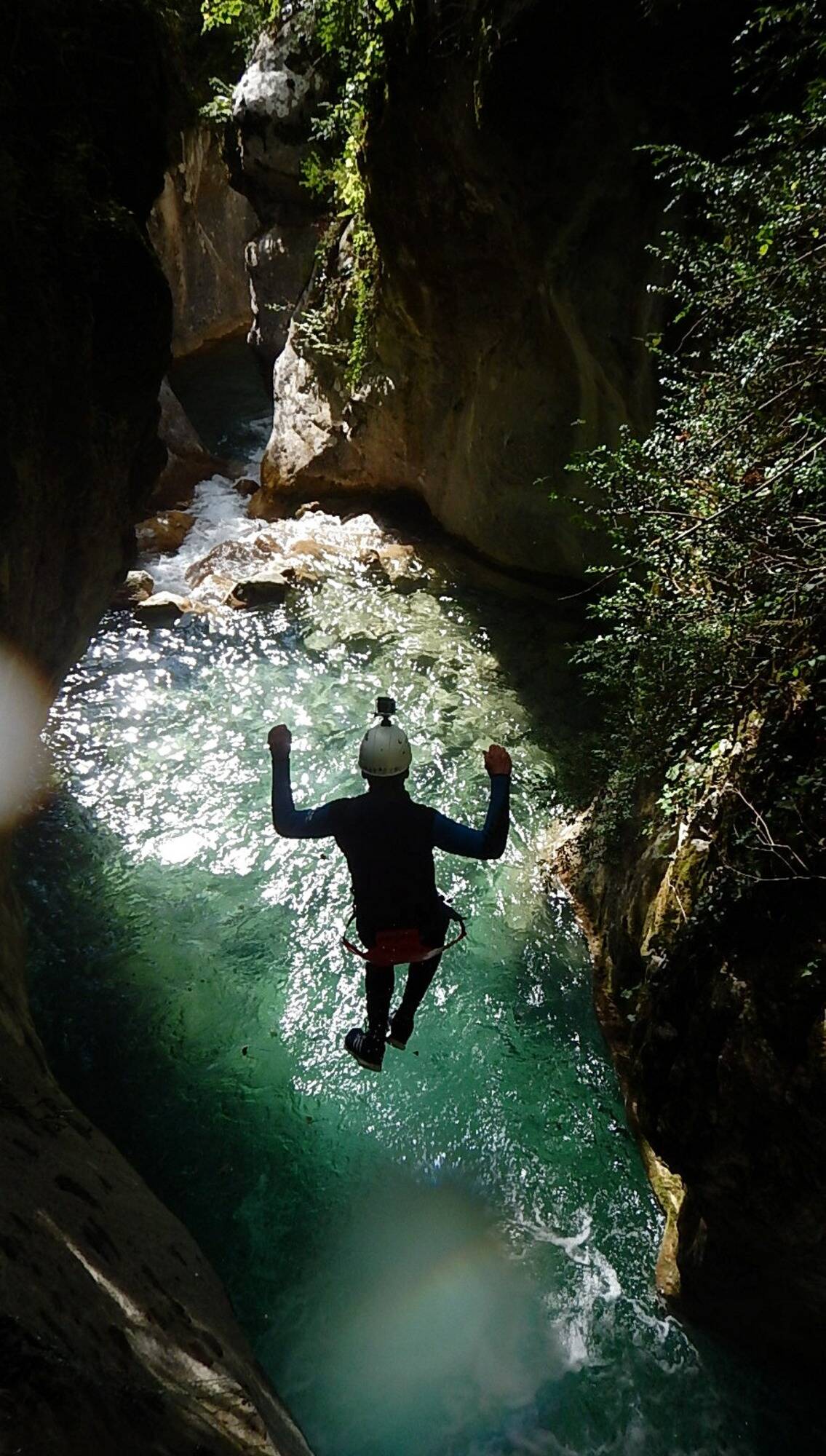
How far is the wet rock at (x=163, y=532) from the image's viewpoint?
1150 centimetres

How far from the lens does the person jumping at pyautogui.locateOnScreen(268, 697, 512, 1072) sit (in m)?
3.59

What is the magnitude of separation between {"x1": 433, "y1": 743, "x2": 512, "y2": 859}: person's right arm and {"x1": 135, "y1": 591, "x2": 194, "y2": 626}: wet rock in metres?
6.85

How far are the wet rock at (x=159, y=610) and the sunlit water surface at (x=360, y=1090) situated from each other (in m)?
1.44

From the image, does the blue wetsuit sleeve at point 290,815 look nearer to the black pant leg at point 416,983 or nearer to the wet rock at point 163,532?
the black pant leg at point 416,983

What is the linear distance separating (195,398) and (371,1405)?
55.8 ft

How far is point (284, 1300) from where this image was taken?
4.24 m

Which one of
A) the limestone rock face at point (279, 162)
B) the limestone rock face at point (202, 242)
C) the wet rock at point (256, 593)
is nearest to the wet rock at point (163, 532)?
the wet rock at point (256, 593)

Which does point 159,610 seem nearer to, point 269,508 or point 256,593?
point 256,593

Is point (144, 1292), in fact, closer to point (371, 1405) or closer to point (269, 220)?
point (371, 1405)

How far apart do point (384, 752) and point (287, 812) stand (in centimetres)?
56

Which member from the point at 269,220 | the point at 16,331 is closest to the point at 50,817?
the point at 16,331

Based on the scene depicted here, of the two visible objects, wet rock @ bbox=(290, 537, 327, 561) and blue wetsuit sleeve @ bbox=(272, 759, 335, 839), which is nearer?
blue wetsuit sleeve @ bbox=(272, 759, 335, 839)

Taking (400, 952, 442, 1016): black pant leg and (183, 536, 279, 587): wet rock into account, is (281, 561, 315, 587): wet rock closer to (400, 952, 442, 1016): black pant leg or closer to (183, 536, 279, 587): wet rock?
(183, 536, 279, 587): wet rock

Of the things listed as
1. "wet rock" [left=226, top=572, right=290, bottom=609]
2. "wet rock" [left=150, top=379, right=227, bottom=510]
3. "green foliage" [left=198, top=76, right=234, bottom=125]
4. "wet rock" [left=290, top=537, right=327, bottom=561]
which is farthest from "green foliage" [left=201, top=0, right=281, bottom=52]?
"wet rock" [left=226, top=572, right=290, bottom=609]
